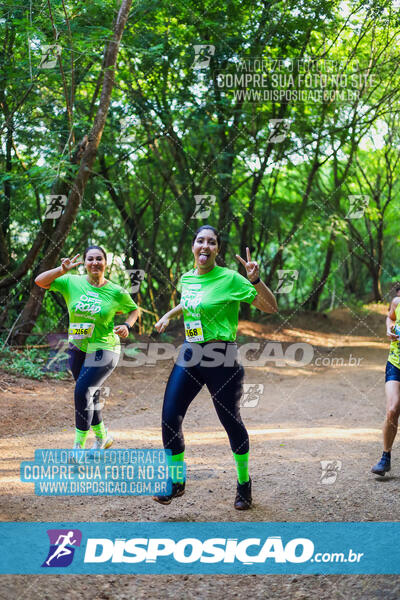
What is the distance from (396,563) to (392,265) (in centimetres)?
2482

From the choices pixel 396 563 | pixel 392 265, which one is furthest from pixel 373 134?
pixel 396 563

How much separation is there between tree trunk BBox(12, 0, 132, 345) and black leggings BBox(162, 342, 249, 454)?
5624 millimetres

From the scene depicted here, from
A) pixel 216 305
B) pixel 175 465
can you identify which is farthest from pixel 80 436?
pixel 216 305

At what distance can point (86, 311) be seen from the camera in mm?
4836

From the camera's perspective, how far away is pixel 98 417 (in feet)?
17.4

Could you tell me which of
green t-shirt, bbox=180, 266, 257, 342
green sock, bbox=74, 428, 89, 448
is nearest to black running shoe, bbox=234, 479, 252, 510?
green t-shirt, bbox=180, 266, 257, 342

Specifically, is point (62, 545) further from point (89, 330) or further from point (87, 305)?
point (87, 305)

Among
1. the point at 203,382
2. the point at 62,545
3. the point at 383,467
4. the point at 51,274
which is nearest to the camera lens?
the point at 62,545

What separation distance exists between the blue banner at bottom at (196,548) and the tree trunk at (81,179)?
20.3 feet

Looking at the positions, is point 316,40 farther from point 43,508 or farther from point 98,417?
point 43,508

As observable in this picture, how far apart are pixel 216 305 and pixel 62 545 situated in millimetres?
1833

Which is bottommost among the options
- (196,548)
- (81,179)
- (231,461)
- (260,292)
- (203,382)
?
(231,461)

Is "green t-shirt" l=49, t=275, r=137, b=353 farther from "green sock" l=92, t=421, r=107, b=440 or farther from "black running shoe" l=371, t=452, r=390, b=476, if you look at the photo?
"black running shoe" l=371, t=452, r=390, b=476

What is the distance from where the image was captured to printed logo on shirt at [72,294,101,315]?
4824 millimetres
